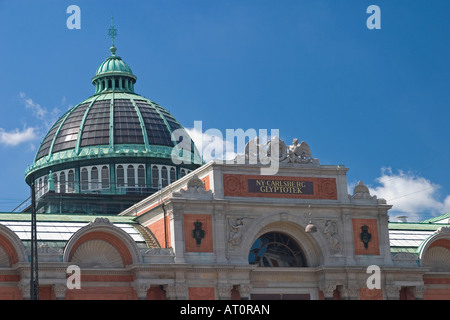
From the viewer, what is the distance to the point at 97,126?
8938 cm

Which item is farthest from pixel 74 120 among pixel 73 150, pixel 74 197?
pixel 74 197

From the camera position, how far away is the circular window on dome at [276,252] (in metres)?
70.2

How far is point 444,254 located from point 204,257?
21.9 meters

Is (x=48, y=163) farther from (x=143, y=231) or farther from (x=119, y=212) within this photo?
(x=143, y=231)

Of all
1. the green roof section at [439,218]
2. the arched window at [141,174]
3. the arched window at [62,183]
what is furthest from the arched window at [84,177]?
the green roof section at [439,218]

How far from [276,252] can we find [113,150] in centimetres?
2229

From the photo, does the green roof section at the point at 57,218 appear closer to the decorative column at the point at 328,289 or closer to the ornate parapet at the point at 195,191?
the ornate parapet at the point at 195,191

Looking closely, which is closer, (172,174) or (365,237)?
(365,237)

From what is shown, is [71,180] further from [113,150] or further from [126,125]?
[126,125]

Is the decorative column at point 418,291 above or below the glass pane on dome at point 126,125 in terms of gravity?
below

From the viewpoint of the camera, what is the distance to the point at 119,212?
8362 cm

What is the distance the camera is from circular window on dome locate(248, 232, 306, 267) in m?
70.2

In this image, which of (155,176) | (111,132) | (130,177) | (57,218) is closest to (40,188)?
(111,132)
